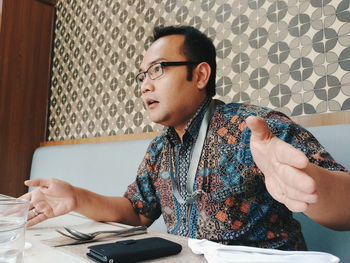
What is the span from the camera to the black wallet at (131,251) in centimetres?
55

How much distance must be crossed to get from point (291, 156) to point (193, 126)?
663 millimetres

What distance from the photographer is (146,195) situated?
1273 millimetres

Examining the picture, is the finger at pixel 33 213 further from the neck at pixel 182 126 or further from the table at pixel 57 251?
the neck at pixel 182 126

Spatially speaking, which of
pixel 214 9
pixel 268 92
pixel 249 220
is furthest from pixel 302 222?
pixel 214 9

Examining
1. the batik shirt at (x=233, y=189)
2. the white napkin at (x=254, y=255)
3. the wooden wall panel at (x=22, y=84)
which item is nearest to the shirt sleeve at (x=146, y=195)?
the batik shirt at (x=233, y=189)

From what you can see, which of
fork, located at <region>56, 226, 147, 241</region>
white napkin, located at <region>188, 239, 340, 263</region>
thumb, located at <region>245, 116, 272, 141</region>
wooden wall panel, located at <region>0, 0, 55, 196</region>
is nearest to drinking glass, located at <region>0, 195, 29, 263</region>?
fork, located at <region>56, 226, 147, 241</region>

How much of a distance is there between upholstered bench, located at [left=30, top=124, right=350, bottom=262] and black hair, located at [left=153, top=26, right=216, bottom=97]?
18.3 inches

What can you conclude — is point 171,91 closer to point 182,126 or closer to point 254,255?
point 182,126

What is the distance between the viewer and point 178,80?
48.2 inches

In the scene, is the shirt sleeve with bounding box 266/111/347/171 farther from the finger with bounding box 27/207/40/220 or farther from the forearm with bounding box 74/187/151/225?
the finger with bounding box 27/207/40/220

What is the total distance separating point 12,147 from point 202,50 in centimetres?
229

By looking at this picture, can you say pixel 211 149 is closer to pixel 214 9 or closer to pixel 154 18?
pixel 214 9

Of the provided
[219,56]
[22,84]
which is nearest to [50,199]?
[219,56]

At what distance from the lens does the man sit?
2.31 ft
